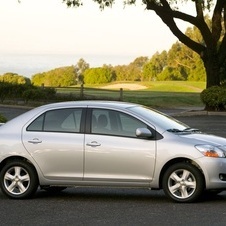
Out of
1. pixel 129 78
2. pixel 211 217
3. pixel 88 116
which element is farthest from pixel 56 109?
pixel 129 78

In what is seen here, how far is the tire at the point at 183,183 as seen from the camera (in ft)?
36.0

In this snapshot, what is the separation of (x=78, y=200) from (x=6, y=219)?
194 centimetres

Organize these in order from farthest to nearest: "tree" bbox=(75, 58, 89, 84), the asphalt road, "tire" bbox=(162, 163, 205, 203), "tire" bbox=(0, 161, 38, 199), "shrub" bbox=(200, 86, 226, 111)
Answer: "tree" bbox=(75, 58, 89, 84) < "shrub" bbox=(200, 86, 226, 111) < "tire" bbox=(0, 161, 38, 199) < "tire" bbox=(162, 163, 205, 203) < the asphalt road

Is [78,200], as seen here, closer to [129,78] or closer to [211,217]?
[211,217]

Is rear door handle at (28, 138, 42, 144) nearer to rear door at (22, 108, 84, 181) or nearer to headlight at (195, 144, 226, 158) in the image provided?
rear door at (22, 108, 84, 181)

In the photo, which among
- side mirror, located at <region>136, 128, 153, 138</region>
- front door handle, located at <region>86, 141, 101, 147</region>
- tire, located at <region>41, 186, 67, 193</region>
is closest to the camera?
side mirror, located at <region>136, 128, 153, 138</region>

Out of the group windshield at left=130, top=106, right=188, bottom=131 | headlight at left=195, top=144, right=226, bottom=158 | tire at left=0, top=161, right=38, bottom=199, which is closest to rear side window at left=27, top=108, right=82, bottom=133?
tire at left=0, top=161, right=38, bottom=199

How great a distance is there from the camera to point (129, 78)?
138125 mm

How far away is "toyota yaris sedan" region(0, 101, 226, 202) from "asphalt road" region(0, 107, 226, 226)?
0.26 metres

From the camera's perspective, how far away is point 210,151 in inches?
434

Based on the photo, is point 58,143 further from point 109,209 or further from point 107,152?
point 109,209

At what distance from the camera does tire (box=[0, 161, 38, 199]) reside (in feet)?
38.2

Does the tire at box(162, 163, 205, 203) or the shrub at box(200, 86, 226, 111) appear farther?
the shrub at box(200, 86, 226, 111)

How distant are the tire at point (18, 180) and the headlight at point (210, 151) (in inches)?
97.7
